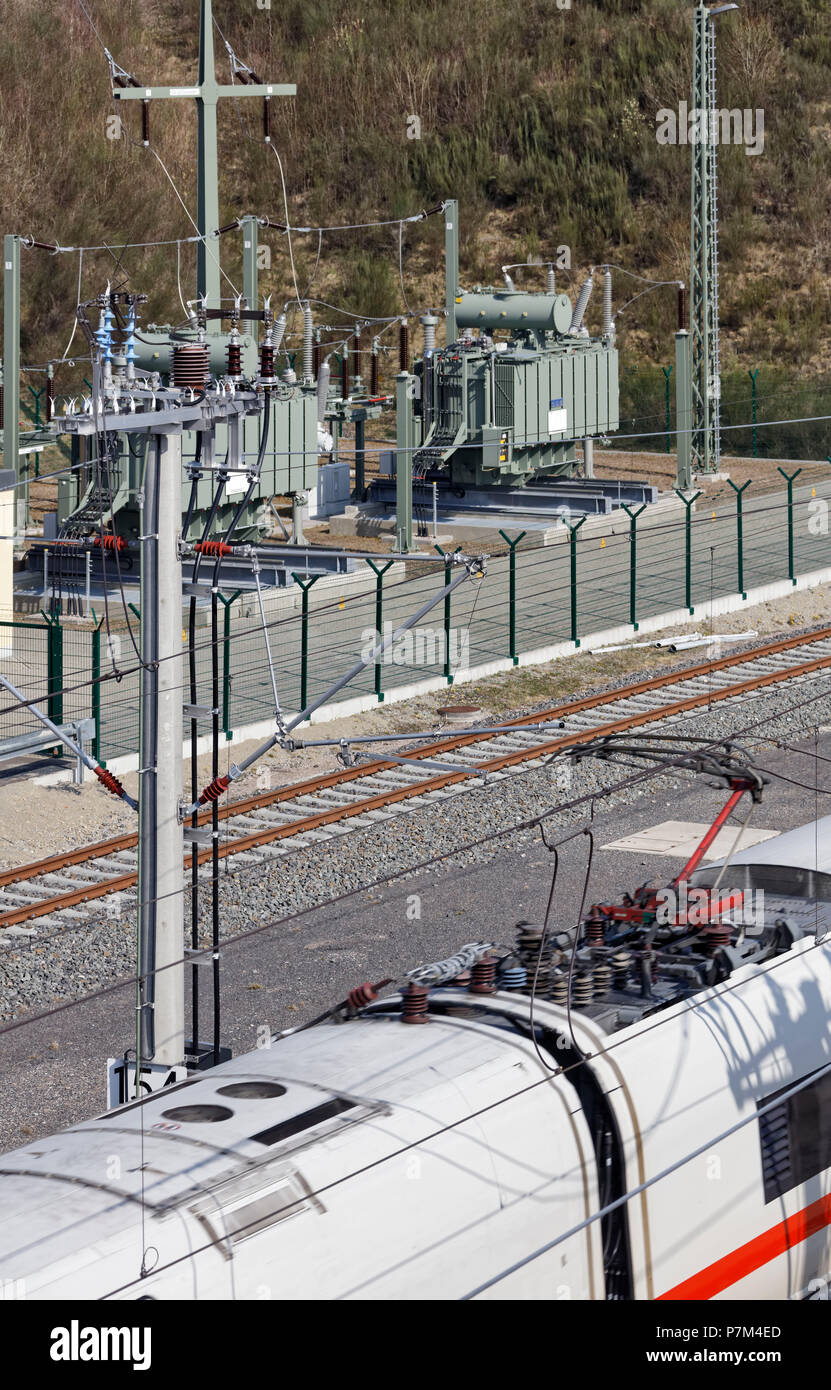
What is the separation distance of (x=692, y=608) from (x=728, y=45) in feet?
112

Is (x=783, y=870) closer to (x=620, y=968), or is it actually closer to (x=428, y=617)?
(x=620, y=968)

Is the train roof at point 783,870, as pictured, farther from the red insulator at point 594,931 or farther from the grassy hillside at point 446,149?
the grassy hillside at point 446,149

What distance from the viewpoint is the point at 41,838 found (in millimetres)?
18891

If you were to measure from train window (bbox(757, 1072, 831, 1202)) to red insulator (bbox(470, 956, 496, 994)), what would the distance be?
4.62 feet

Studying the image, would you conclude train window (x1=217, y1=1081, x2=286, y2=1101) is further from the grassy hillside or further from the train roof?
the grassy hillside

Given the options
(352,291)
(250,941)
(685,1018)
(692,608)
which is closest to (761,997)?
(685,1018)

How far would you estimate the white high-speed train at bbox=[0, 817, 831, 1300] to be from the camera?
7.29 meters

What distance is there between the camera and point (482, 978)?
31.0 ft

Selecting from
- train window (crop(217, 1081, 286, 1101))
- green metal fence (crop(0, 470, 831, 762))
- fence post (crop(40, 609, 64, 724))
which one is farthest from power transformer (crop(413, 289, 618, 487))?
train window (crop(217, 1081, 286, 1101))

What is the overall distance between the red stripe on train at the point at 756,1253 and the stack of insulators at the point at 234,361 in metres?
5.74

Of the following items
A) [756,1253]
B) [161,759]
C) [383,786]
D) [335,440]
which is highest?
[335,440]

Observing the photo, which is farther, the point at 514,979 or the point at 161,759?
the point at 161,759

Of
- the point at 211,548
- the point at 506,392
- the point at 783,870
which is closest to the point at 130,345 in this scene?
the point at 211,548

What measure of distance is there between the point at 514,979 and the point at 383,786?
35.9 feet
